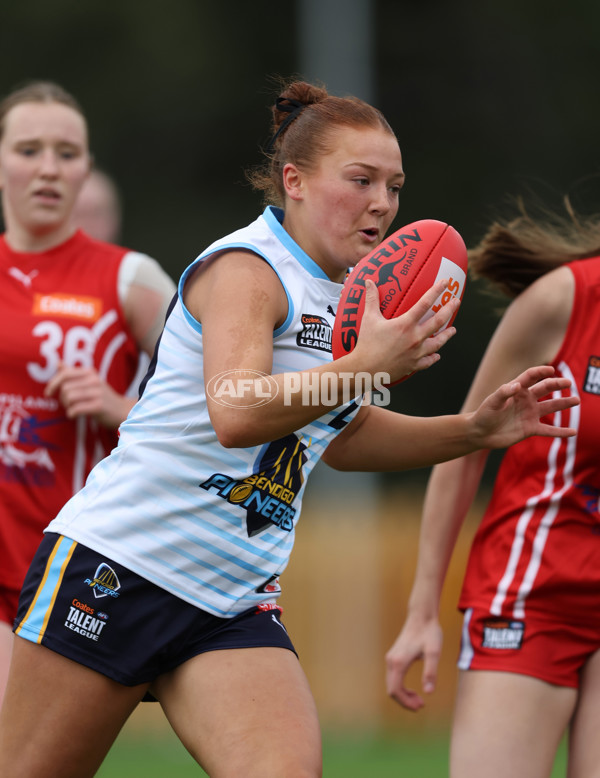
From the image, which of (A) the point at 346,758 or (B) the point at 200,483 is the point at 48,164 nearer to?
(B) the point at 200,483

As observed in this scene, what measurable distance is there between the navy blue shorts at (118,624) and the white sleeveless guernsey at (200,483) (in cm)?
4

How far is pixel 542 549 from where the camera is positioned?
3.70 meters

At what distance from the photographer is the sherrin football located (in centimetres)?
304

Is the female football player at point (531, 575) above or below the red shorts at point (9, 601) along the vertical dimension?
above

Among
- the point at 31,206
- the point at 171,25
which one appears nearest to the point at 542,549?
the point at 31,206

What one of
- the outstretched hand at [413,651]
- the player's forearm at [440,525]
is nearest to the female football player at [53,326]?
the player's forearm at [440,525]

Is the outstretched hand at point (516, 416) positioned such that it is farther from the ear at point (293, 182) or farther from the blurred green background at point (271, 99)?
the blurred green background at point (271, 99)

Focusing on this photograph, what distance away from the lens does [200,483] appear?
3139mm

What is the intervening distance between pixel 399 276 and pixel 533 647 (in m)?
1.19

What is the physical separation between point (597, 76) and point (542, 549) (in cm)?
1446

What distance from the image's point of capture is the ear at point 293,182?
130 inches

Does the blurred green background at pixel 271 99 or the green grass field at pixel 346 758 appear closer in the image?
the green grass field at pixel 346 758

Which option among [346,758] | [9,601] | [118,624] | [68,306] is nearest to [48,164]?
[68,306]

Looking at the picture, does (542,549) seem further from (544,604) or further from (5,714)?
(5,714)
